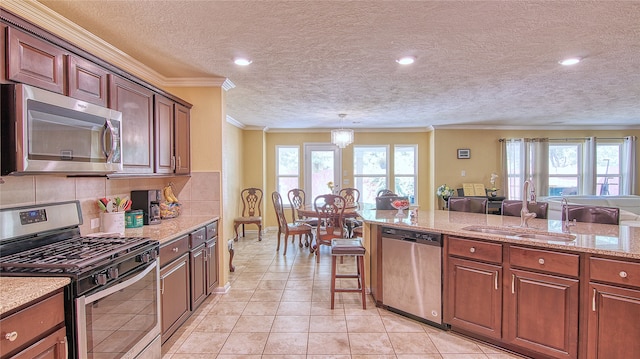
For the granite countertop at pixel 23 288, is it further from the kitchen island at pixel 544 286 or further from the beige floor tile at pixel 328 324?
the kitchen island at pixel 544 286

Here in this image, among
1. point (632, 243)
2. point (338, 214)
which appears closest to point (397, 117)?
point (338, 214)

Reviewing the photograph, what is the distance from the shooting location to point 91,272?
150cm

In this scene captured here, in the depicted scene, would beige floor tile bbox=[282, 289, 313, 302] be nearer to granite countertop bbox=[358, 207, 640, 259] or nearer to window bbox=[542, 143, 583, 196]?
granite countertop bbox=[358, 207, 640, 259]

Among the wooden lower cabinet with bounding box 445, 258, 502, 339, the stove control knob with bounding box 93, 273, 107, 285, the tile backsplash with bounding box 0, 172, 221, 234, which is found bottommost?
the wooden lower cabinet with bounding box 445, 258, 502, 339

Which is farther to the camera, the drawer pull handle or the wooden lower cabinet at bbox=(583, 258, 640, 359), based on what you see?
the wooden lower cabinet at bbox=(583, 258, 640, 359)

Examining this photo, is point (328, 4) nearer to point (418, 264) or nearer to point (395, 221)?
point (395, 221)

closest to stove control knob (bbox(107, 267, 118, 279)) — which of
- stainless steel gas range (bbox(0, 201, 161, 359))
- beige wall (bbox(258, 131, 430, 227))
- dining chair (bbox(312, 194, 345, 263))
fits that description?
stainless steel gas range (bbox(0, 201, 161, 359))

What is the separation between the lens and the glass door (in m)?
7.01

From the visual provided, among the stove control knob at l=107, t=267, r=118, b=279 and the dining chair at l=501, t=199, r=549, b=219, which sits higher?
the dining chair at l=501, t=199, r=549, b=219

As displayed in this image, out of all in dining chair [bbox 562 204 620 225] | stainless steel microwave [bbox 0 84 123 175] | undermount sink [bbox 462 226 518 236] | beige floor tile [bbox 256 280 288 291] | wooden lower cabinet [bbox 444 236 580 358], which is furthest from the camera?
beige floor tile [bbox 256 280 288 291]

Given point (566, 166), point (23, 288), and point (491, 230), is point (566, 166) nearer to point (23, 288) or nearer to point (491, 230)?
point (491, 230)

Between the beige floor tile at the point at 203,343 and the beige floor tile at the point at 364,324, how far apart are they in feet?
3.50

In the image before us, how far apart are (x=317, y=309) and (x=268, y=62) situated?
7.94 ft

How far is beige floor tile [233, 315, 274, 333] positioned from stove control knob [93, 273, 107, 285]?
4.35ft
